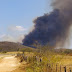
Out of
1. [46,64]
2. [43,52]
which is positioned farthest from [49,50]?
[46,64]

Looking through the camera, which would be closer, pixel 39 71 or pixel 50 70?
pixel 39 71

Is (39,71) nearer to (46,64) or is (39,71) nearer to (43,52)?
(46,64)

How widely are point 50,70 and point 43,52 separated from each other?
2915 mm

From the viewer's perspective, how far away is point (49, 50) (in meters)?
20.1

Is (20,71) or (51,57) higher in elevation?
(51,57)

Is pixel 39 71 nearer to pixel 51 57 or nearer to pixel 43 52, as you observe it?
pixel 51 57

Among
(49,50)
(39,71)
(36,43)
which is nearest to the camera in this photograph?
(39,71)

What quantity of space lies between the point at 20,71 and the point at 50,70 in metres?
5.77

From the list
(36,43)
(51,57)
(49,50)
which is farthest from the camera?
(36,43)

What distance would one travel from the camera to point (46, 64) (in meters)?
18.3

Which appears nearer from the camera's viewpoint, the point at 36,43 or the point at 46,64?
the point at 46,64

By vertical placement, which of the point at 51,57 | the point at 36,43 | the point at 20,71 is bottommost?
the point at 20,71

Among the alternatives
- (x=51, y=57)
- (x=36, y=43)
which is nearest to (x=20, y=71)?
(x=36, y=43)

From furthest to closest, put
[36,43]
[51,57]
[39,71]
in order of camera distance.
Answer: [36,43]
[51,57]
[39,71]
